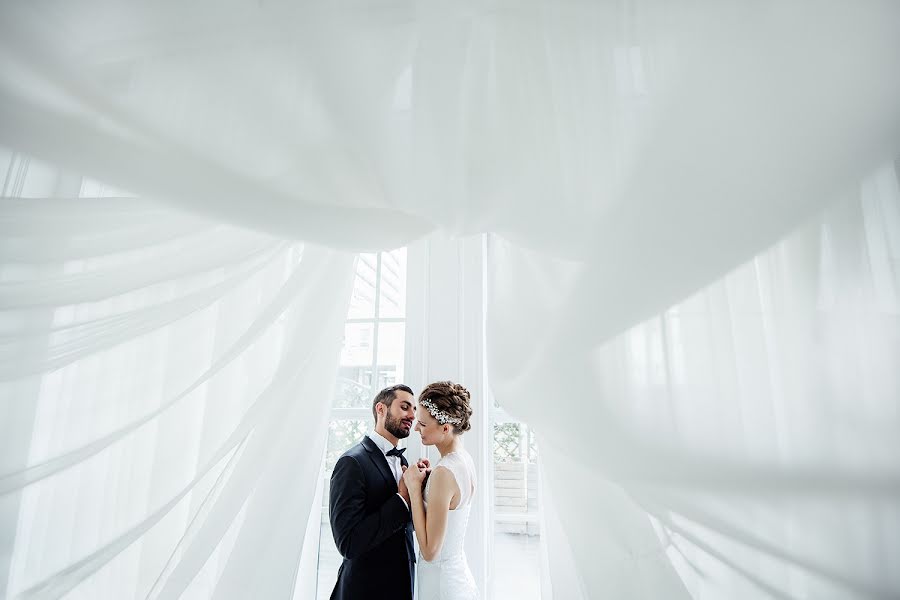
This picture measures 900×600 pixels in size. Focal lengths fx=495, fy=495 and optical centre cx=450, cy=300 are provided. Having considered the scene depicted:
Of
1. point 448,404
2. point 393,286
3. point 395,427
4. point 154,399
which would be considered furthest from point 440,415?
point 154,399

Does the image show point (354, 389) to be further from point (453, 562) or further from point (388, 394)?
point (453, 562)

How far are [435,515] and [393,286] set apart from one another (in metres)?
0.83

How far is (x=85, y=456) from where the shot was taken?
3.13 ft

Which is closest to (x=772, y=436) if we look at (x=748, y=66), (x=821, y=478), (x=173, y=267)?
(x=821, y=478)

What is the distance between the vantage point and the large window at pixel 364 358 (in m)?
1.75

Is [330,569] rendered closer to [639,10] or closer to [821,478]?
[821,478]

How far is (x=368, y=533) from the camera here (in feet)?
4.38

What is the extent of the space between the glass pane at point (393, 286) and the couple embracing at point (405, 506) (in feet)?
1.22

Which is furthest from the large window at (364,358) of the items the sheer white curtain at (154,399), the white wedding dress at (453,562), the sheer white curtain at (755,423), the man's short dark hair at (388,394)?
the sheer white curtain at (755,423)

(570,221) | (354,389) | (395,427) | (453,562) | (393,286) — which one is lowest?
(453,562)

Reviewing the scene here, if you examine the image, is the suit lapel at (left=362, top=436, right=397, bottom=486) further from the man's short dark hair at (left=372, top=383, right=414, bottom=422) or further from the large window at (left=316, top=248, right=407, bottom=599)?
the large window at (left=316, top=248, right=407, bottom=599)

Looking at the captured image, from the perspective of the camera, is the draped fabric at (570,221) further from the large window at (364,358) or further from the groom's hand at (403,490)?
the large window at (364,358)

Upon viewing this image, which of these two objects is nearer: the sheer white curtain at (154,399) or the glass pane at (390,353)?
the sheer white curtain at (154,399)

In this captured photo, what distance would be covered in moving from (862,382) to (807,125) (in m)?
0.44
